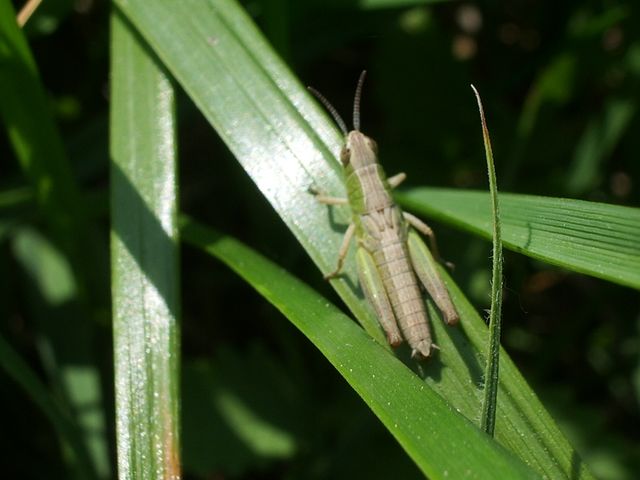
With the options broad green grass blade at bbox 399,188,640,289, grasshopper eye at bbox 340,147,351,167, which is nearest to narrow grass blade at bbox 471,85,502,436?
broad green grass blade at bbox 399,188,640,289

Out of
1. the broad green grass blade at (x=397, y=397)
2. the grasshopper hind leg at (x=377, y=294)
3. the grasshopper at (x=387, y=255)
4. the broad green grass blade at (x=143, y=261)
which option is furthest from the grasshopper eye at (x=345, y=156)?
the broad green grass blade at (x=143, y=261)

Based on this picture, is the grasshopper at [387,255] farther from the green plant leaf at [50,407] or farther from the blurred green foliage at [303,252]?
the green plant leaf at [50,407]

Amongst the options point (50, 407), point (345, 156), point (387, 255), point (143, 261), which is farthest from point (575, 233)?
point (50, 407)

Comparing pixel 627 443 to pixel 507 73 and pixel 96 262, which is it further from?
pixel 96 262

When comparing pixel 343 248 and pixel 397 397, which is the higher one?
pixel 343 248

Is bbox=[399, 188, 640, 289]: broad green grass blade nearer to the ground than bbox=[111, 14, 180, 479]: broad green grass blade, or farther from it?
nearer to the ground

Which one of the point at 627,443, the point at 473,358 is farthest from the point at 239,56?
the point at 627,443

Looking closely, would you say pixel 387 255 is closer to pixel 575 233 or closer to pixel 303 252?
pixel 575 233

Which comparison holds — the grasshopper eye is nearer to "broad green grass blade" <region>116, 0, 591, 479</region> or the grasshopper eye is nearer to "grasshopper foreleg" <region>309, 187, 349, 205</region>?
"broad green grass blade" <region>116, 0, 591, 479</region>
